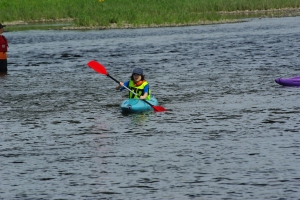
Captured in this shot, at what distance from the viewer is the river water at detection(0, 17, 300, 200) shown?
13164 millimetres

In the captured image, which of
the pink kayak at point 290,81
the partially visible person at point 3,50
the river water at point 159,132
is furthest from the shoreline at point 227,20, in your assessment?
the pink kayak at point 290,81

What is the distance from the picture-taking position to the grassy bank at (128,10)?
62.6 metres

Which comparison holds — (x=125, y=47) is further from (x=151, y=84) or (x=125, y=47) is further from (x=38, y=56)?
(x=151, y=84)

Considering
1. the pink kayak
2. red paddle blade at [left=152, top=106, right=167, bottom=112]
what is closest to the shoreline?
the pink kayak

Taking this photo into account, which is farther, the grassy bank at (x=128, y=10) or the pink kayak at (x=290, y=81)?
the grassy bank at (x=128, y=10)

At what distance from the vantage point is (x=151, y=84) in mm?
27297

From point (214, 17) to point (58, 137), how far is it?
152 ft

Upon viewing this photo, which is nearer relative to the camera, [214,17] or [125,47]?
[125,47]

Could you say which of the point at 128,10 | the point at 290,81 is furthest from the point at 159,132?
the point at 128,10

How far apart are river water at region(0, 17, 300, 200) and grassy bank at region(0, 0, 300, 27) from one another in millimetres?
25718

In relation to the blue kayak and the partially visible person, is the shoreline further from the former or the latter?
the blue kayak

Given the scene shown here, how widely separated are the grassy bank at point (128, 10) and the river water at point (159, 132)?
25718 millimetres

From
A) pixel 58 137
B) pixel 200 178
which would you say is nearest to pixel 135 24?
pixel 58 137

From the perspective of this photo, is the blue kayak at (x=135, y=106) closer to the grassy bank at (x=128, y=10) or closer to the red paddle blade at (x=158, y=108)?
the red paddle blade at (x=158, y=108)
